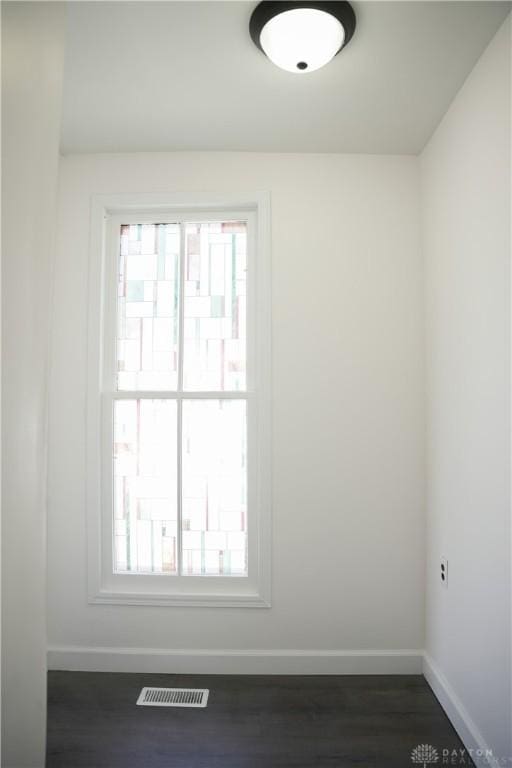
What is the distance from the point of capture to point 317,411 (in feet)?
8.23

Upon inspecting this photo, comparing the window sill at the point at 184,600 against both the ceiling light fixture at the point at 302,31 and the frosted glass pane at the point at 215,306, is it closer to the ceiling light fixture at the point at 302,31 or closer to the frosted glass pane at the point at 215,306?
the frosted glass pane at the point at 215,306

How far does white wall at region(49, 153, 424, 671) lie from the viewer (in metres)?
2.47

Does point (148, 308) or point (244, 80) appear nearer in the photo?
point (244, 80)

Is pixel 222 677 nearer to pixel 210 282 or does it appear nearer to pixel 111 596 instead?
pixel 111 596

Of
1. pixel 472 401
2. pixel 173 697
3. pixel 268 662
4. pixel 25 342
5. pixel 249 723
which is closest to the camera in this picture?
pixel 25 342

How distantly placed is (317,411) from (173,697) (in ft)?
4.54

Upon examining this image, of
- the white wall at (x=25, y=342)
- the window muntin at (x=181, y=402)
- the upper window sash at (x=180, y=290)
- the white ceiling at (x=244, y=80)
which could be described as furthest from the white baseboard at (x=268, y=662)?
the white ceiling at (x=244, y=80)

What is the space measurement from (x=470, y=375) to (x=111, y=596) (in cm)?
188

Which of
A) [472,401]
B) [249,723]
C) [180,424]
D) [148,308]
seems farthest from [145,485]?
[472,401]

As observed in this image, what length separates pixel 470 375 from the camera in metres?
1.94

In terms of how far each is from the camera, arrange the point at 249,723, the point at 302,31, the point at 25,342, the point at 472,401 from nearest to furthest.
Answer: the point at 25,342
the point at 302,31
the point at 472,401
the point at 249,723

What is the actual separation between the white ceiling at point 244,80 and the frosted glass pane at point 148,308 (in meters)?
0.44

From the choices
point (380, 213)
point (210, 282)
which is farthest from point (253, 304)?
point (380, 213)

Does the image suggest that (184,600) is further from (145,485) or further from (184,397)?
(184,397)
